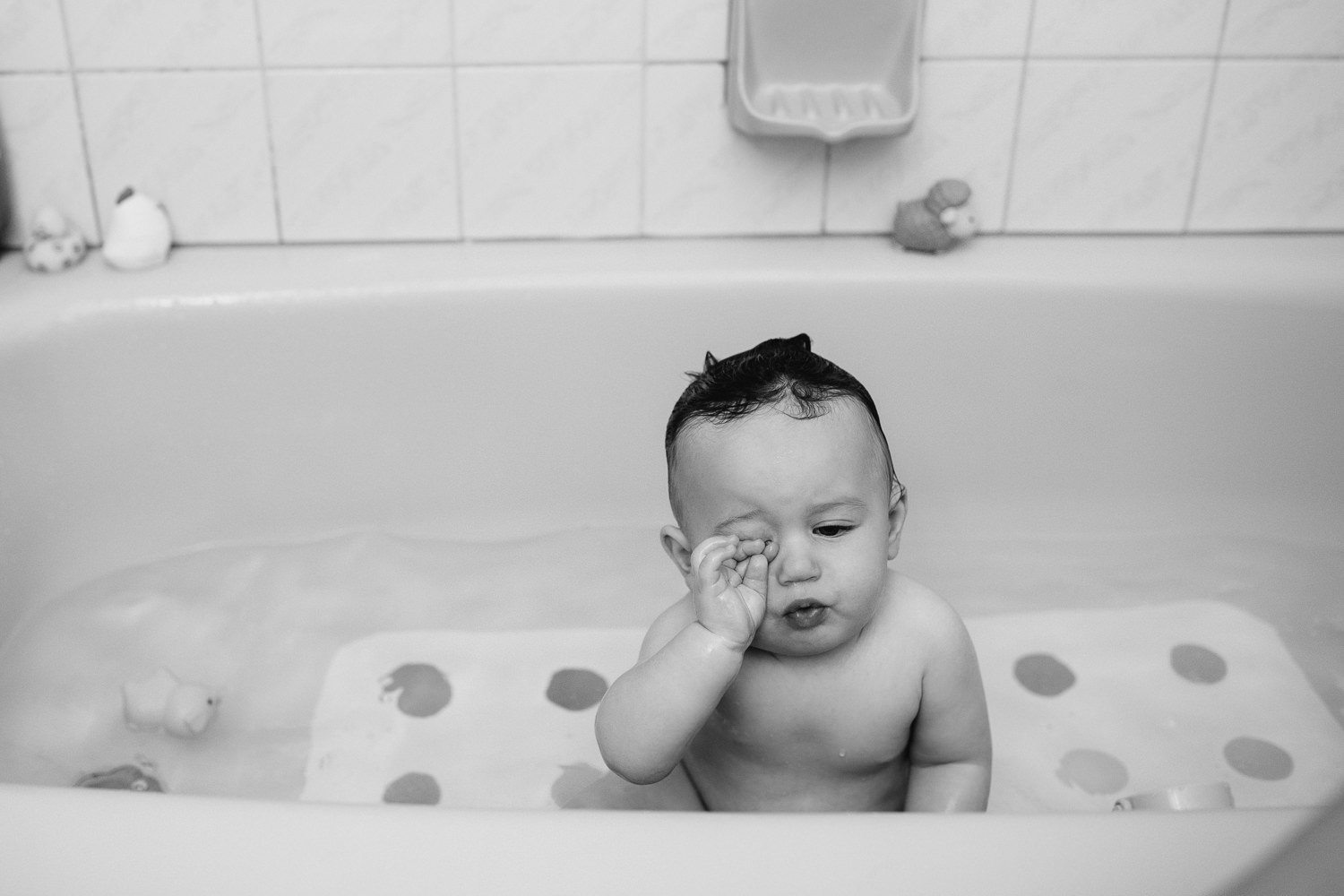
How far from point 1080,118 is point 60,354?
1188 millimetres

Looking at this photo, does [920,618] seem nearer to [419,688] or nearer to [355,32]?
[419,688]

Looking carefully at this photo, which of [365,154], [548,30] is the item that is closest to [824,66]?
[548,30]

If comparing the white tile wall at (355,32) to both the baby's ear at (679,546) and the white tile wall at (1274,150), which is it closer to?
the baby's ear at (679,546)

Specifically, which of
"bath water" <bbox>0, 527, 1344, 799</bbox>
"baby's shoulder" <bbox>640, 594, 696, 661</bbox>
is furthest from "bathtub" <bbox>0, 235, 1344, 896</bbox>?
"baby's shoulder" <bbox>640, 594, 696, 661</bbox>

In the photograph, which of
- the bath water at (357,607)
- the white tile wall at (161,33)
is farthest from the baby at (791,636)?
the white tile wall at (161,33)

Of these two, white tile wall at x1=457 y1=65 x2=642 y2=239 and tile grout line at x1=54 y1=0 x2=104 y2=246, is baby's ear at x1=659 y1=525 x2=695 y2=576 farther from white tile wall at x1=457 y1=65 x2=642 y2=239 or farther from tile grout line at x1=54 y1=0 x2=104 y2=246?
tile grout line at x1=54 y1=0 x2=104 y2=246

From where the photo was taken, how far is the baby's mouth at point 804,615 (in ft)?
2.84

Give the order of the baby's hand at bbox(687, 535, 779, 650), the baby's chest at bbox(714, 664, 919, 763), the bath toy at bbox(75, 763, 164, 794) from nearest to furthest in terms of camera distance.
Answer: the baby's hand at bbox(687, 535, 779, 650) < the baby's chest at bbox(714, 664, 919, 763) < the bath toy at bbox(75, 763, 164, 794)

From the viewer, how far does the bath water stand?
1220 millimetres

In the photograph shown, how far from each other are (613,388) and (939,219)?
0.43 meters

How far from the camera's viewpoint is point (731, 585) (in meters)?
0.85

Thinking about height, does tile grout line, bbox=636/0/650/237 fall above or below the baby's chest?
above

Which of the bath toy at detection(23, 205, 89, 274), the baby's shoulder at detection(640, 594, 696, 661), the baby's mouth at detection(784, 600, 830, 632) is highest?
the bath toy at detection(23, 205, 89, 274)

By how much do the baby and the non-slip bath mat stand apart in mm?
242
